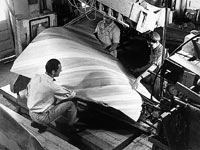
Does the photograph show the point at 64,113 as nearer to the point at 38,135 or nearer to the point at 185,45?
the point at 38,135

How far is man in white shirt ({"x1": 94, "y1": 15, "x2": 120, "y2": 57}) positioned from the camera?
5.62 m

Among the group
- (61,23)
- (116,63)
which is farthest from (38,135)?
(61,23)

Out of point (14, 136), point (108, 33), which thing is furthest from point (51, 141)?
point (108, 33)

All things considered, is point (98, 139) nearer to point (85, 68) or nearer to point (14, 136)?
point (85, 68)

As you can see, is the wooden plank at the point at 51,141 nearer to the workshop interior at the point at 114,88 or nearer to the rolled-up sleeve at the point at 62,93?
the workshop interior at the point at 114,88

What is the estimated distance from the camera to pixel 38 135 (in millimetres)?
3943

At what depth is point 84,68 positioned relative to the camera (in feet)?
14.4

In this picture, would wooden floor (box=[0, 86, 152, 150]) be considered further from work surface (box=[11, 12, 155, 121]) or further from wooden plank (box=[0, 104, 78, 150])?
work surface (box=[11, 12, 155, 121])

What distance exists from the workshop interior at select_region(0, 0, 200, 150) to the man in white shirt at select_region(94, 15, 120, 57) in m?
0.03

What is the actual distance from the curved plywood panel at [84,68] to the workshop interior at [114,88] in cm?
1

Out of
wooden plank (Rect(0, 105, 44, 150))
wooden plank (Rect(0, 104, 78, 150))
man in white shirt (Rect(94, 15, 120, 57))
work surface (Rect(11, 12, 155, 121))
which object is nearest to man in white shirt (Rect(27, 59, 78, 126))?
wooden plank (Rect(0, 104, 78, 150))

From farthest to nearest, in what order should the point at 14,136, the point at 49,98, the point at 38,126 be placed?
the point at 38,126 < the point at 49,98 < the point at 14,136

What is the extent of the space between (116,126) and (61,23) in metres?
3.74

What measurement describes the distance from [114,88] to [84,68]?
1.91 ft
